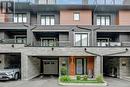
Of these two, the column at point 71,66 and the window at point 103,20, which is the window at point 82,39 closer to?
the column at point 71,66

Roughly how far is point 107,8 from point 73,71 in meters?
9.80

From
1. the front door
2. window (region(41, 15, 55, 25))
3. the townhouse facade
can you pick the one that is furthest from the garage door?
the front door

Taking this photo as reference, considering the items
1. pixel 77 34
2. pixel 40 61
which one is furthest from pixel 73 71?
pixel 40 61

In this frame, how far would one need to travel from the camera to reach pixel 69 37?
33.8m

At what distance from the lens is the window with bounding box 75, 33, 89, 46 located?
3400 cm

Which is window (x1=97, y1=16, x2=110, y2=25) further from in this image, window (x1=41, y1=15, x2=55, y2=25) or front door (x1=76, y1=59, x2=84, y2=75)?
front door (x1=76, y1=59, x2=84, y2=75)

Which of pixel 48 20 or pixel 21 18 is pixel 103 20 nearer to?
pixel 48 20

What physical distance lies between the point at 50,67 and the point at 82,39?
7.35 m

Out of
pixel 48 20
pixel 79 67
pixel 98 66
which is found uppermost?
pixel 48 20

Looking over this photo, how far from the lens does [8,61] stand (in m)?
32.9

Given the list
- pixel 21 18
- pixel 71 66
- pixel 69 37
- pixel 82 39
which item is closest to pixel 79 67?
pixel 71 66

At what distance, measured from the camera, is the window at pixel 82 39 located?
1339 inches

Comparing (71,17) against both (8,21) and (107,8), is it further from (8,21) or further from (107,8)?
(8,21)

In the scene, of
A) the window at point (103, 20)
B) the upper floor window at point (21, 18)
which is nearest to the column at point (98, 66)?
the window at point (103, 20)
